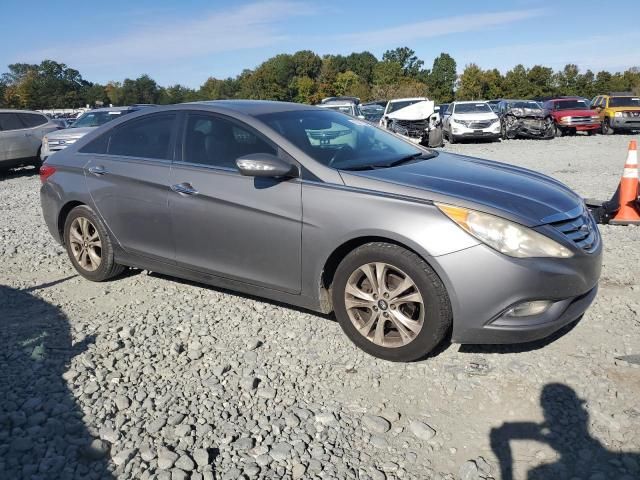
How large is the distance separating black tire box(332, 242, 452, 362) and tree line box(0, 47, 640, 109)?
141 ft

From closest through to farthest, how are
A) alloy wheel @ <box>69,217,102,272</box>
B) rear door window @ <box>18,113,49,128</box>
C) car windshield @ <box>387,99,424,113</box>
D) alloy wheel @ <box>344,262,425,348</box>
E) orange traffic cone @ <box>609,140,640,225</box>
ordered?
alloy wheel @ <box>344,262,425,348</box>, alloy wheel @ <box>69,217,102,272</box>, orange traffic cone @ <box>609,140,640,225</box>, rear door window @ <box>18,113,49,128</box>, car windshield @ <box>387,99,424,113</box>

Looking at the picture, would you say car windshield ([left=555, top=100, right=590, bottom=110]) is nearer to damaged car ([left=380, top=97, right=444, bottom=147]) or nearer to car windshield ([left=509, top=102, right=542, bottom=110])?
car windshield ([left=509, top=102, right=542, bottom=110])

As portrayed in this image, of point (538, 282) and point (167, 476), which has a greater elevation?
point (538, 282)

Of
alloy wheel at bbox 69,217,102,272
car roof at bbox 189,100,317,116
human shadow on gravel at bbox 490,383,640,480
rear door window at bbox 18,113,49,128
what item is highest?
car roof at bbox 189,100,317,116

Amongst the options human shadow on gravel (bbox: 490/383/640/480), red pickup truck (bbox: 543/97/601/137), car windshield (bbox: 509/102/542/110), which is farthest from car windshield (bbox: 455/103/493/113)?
human shadow on gravel (bbox: 490/383/640/480)

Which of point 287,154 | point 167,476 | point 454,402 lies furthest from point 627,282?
point 167,476

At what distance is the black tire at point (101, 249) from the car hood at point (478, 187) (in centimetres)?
241

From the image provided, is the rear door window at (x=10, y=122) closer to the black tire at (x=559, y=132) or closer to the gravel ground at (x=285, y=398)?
the gravel ground at (x=285, y=398)

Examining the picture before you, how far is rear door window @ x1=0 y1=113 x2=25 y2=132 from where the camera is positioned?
47.4 feet

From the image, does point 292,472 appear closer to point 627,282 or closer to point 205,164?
point 205,164

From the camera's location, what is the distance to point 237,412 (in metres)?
3.01

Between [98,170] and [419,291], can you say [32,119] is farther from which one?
[419,291]

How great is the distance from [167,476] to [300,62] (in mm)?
114324

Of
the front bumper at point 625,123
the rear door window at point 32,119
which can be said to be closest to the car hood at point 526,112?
the front bumper at point 625,123
